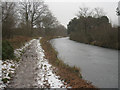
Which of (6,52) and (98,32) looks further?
(98,32)

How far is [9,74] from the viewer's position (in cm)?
620

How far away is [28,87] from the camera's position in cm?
496

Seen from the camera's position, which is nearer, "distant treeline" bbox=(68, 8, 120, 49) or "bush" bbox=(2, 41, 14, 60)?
"bush" bbox=(2, 41, 14, 60)

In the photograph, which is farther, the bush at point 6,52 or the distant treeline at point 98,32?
the distant treeline at point 98,32

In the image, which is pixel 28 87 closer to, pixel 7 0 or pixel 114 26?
pixel 114 26

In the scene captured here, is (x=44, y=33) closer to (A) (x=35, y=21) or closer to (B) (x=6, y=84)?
(A) (x=35, y=21)

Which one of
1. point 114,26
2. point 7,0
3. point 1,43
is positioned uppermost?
point 7,0

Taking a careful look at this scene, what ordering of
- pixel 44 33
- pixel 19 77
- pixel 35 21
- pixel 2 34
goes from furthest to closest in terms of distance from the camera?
pixel 44 33, pixel 35 21, pixel 2 34, pixel 19 77

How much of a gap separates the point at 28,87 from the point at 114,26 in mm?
20473

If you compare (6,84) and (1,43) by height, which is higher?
(1,43)

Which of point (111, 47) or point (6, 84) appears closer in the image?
point (6, 84)

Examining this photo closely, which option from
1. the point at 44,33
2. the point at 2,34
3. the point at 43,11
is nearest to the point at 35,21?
the point at 43,11

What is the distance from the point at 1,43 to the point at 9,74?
150 inches

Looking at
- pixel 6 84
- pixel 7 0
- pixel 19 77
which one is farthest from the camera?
pixel 7 0
